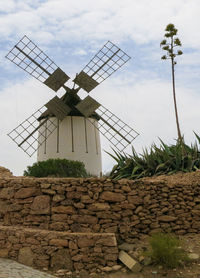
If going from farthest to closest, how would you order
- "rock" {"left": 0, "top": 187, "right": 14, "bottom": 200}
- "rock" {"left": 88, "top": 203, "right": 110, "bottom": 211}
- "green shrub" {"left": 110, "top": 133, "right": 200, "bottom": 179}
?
1. "green shrub" {"left": 110, "top": 133, "right": 200, "bottom": 179}
2. "rock" {"left": 0, "top": 187, "right": 14, "bottom": 200}
3. "rock" {"left": 88, "top": 203, "right": 110, "bottom": 211}

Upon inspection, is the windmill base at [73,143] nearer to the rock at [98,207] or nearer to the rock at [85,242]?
the rock at [98,207]

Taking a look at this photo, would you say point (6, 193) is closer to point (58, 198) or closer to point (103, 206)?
point (58, 198)

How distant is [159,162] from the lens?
12555mm

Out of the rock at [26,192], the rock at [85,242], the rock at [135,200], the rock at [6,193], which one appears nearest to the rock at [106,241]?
the rock at [85,242]

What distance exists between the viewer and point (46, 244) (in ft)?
29.9

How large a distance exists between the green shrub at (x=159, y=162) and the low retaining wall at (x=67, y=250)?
11.7 ft

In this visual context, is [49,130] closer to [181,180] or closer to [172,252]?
[181,180]

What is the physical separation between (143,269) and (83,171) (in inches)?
364

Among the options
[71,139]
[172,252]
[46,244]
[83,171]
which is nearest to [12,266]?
[46,244]

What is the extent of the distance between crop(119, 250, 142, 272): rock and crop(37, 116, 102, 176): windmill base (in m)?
9.76

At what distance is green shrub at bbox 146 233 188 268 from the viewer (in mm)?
8602

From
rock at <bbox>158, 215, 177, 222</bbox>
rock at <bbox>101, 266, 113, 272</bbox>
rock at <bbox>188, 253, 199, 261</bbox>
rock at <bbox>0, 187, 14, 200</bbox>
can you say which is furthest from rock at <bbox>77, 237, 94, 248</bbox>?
rock at <bbox>0, 187, 14, 200</bbox>

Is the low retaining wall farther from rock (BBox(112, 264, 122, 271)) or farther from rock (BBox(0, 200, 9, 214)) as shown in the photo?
rock (BBox(0, 200, 9, 214))

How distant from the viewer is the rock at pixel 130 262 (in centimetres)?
865
